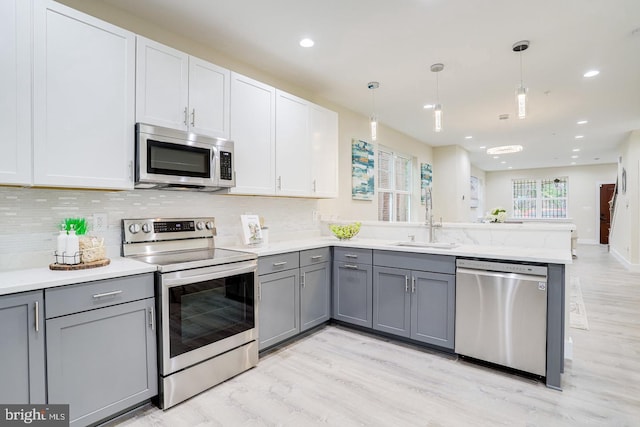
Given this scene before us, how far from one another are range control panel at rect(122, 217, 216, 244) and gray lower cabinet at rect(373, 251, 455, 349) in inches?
60.3

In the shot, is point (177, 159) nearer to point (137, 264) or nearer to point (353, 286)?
point (137, 264)

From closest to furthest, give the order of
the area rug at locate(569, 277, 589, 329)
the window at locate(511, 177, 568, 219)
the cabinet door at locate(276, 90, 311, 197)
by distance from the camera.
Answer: the cabinet door at locate(276, 90, 311, 197)
the area rug at locate(569, 277, 589, 329)
the window at locate(511, 177, 568, 219)

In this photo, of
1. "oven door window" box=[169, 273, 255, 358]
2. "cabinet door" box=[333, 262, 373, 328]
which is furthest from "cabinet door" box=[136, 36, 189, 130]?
"cabinet door" box=[333, 262, 373, 328]

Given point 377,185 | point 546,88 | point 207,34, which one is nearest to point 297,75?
point 207,34

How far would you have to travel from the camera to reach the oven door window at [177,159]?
220 cm

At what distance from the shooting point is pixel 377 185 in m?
5.61

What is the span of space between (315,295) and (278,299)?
50 cm

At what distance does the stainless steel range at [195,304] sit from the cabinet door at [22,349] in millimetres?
553

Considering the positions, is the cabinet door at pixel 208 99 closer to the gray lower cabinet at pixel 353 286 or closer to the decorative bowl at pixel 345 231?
the decorative bowl at pixel 345 231

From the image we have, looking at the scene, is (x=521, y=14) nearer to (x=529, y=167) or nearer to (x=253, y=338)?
(x=253, y=338)

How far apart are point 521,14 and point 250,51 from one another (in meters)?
2.22

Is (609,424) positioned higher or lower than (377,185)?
lower

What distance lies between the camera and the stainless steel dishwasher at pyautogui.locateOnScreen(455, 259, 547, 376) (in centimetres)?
227

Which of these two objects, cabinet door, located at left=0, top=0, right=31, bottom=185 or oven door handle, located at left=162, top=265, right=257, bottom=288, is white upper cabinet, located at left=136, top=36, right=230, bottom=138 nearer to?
cabinet door, located at left=0, top=0, right=31, bottom=185
